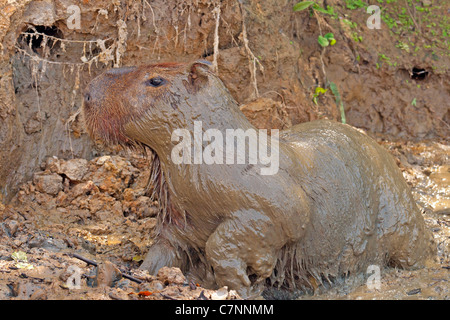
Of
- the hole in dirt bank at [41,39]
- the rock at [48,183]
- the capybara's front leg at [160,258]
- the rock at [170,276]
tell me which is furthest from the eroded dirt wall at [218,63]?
the rock at [170,276]

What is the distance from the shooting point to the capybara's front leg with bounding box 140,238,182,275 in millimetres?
4328

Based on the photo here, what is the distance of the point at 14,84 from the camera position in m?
5.53

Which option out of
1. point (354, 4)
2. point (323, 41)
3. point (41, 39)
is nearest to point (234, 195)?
point (41, 39)

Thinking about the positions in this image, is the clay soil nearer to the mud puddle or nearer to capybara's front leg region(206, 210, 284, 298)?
the mud puddle

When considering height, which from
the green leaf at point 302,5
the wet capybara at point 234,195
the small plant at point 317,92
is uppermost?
the green leaf at point 302,5

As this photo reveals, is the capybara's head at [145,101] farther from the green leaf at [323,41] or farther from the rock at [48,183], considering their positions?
the green leaf at [323,41]

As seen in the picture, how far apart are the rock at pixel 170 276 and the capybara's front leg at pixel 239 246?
0.81 ft

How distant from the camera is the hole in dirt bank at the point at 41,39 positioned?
552cm

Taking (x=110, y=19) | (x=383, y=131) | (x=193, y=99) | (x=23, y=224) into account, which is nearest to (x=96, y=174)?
(x=23, y=224)

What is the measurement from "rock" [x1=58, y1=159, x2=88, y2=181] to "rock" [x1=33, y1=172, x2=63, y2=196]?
124 mm

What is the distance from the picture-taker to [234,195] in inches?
158

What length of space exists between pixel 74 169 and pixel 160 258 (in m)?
1.82

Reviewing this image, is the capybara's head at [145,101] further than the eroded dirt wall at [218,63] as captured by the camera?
No

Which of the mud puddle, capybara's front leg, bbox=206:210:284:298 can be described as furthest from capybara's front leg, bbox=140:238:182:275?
capybara's front leg, bbox=206:210:284:298
